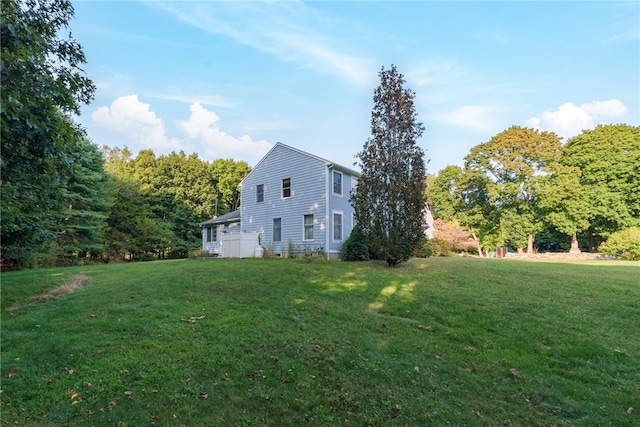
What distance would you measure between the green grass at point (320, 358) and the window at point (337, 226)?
9.18 metres

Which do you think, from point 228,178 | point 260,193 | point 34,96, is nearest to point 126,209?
point 228,178

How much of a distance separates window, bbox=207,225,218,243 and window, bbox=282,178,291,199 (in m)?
8.06

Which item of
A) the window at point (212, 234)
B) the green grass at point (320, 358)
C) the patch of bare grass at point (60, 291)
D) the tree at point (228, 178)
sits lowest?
the green grass at point (320, 358)

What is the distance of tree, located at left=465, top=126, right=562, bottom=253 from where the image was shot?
30.6 m

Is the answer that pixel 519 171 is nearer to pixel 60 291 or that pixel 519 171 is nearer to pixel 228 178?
pixel 228 178

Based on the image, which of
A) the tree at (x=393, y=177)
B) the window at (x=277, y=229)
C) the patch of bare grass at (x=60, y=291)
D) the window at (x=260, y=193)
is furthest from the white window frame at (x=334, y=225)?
the patch of bare grass at (x=60, y=291)

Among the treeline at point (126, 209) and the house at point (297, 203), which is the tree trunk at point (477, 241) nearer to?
the house at point (297, 203)

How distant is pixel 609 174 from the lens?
2930cm

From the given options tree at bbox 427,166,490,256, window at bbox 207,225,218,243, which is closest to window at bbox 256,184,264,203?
A: window at bbox 207,225,218,243

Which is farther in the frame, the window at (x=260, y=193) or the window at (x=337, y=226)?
the window at (x=260, y=193)

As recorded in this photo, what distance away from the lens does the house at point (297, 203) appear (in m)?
16.8

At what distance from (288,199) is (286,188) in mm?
696

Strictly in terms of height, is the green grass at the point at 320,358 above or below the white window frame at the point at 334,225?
below

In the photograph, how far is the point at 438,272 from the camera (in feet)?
34.4
